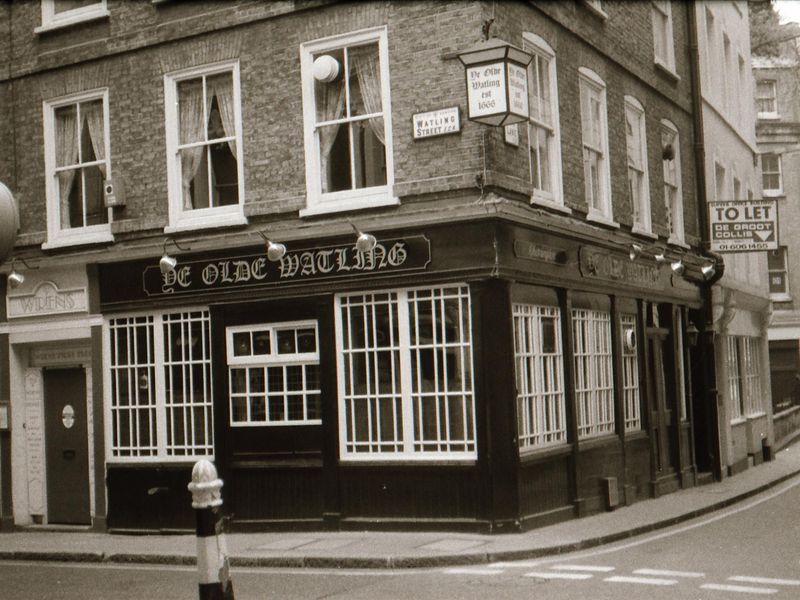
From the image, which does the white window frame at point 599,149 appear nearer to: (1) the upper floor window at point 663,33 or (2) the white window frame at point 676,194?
(2) the white window frame at point 676,194

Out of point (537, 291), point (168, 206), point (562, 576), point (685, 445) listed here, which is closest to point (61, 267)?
point (168, 206)

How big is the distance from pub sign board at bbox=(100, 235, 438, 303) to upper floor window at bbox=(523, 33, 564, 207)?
7.30ft

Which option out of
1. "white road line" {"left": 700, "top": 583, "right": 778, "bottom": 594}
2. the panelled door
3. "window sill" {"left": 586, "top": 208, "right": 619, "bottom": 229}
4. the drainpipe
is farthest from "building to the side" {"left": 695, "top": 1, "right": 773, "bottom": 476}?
"white road line" {"left": 700, "top": 583, "right": 778, "bottom": 594}

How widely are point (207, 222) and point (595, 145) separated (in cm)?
587

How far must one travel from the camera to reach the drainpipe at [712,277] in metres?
21.4

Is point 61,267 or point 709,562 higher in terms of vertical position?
point 61,267

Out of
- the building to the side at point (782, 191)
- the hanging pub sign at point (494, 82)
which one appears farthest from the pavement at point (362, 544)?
the building to the side at point (782, 191)

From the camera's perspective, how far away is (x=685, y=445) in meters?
20.5

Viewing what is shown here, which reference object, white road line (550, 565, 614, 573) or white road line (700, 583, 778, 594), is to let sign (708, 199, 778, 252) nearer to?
white road line (550, 565, 614, 573)

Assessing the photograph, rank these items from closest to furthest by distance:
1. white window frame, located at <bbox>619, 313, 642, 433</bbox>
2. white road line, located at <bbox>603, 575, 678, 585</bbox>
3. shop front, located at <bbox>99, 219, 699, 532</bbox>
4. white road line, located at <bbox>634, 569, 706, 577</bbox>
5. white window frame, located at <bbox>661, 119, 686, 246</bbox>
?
1. white road line, located at <bbox>603, 575, 678, 585</bbox>
2. white road line, located at <bbox>634, 569, 706, 577</bbox>
3. shop front, located at <bbox>99, 219, 699, 532</bbox>
4. white window frame, located at <bbox>619, 313, 642, 433</bbox>
5. white window frame, located at <bbox>661, 119, 686, 246</bbox>

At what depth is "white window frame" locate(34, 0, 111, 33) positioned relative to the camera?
54.6 feet

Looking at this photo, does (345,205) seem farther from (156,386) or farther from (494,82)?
(156,386)

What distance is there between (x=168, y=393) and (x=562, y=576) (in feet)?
22.9

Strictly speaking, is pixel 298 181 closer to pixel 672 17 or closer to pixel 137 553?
pixel 137 553
